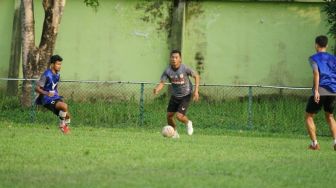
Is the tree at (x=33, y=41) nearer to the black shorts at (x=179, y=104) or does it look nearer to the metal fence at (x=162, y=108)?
the metal fence at (x=162, y=108)

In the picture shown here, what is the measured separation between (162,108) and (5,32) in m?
5.87

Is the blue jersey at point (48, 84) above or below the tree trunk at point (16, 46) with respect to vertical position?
below

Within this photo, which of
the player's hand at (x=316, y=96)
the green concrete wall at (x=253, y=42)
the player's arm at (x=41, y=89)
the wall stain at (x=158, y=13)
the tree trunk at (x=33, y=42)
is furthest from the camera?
the wall stain at (x=158, y=13)

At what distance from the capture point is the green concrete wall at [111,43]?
81.1ft

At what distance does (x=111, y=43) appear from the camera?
24828 millimetres

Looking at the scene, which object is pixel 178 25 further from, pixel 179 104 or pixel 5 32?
pixel 179 104

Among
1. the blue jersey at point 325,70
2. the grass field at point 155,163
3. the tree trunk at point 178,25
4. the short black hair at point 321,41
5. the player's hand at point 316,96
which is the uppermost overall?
the tree trunk at point 178,25

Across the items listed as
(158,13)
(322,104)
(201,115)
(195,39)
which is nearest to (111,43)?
(158,13)

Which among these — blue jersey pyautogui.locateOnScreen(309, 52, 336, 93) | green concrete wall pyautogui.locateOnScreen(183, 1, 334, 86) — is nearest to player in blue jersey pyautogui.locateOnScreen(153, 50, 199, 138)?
blue jersey pyautogui.locateOnScreen(309, 52, 336, 93)

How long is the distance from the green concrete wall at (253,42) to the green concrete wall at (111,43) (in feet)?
3.69

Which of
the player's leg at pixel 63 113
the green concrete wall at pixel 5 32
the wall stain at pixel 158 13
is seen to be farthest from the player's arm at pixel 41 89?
the green concrete wall at pixel 5 32

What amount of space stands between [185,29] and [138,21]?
1.46m

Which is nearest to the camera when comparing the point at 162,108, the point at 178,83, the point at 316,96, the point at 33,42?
the point at 316,96

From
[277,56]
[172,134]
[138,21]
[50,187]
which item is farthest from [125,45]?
[50,187]
